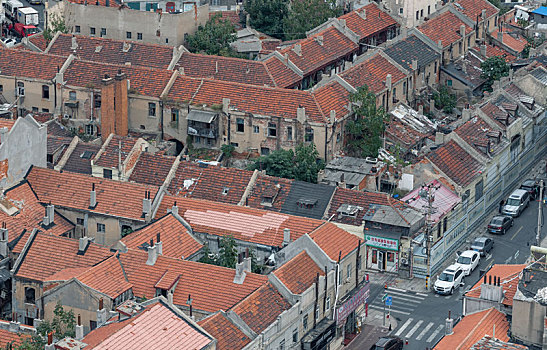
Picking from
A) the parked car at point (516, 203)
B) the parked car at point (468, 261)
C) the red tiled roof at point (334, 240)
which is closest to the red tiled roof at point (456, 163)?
the parked car at point (516, 203)

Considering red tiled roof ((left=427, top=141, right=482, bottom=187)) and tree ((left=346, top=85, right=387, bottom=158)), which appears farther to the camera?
tree ((left=346, top=85, right=387, bottom=158))

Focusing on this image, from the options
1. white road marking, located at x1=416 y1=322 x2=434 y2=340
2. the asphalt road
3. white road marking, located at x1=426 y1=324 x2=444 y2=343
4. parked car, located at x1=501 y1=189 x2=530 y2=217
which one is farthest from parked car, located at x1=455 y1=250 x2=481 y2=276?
parked car, located at x1=501 y1=189 x2=530 y2=217

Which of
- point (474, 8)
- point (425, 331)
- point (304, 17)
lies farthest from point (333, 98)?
point (474, 8)

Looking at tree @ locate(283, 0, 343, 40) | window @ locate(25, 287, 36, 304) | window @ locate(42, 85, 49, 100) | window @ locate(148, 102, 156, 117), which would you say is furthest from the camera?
tree @ locate(283, 0, 343, 40)

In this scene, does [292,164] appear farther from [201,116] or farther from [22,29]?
[22,29]

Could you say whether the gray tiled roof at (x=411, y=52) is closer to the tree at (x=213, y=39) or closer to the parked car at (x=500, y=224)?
the tree at (x=213, y=39)

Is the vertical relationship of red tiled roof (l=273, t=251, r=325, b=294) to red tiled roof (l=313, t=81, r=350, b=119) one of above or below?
below

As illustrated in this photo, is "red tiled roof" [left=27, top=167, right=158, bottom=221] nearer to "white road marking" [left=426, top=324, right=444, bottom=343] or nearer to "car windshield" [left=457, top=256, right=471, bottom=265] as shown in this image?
"white road marking" [left=426, top=324, right=444, bottom=343]

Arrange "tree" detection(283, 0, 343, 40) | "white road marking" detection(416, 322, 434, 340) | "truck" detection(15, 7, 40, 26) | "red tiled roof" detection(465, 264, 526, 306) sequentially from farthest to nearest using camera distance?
"truck" detection(15, 7, 40, 26)
"tree" detection(283, 0, 343, 40)
"white road marking" detection(416, 322, 434, 340)
"red tiled roof" detection(465, 264, 526, 306)
